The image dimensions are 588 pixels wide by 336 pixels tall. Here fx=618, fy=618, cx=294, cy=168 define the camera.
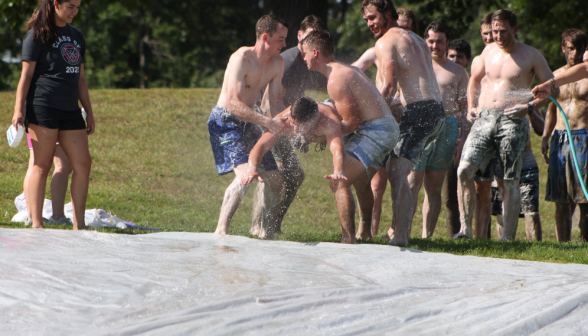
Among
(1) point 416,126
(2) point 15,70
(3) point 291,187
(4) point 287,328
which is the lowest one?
(4) point 287,328

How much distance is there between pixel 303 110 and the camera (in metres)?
4.68

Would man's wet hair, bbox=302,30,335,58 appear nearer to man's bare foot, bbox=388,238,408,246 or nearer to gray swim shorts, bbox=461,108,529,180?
man's bare foot, bbox=388,238,408,246

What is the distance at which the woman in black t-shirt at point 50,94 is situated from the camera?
4832 mm

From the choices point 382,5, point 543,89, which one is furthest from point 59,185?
point 543,89

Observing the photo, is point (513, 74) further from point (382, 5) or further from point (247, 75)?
point (247, 75)

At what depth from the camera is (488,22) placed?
6477mm

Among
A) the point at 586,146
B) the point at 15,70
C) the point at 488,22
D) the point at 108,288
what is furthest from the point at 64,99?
the point at 15,70

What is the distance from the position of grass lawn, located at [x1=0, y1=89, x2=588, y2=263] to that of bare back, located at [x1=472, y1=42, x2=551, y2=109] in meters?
1.37

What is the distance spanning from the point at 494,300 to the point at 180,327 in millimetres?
1483

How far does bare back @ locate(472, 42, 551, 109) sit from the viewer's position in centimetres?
590

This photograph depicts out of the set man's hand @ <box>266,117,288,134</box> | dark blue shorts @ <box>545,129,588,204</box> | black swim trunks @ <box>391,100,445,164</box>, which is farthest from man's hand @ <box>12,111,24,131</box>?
dark blue shorts @ <box>545,129,588,204</box>

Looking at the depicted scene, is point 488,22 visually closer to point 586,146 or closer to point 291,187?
point 586,146

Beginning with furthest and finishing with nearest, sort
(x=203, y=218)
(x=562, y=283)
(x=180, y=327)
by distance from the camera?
(x=203, y=218), (x=562, y=283), (x=180, y=327)

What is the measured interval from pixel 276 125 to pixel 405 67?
1.31 m
